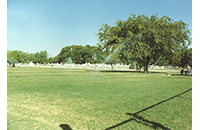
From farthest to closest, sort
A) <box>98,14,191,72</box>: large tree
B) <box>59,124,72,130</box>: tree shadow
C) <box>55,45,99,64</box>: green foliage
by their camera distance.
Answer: <box>55,45,99,64</box>: green foliage, <box>98,14,191,72</box>: large tree, <box>59,124,72,130</box>: tree shadow

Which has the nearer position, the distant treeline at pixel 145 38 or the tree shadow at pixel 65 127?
the tree shadow at pixel 65 127

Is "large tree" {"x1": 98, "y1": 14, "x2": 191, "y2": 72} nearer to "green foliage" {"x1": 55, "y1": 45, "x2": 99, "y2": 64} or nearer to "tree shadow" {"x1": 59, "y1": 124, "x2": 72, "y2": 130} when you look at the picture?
"tree shadow" {"x1": 59, "y1": 124, "x2": 72, "y2": 130}

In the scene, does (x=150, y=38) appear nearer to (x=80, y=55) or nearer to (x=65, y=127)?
(x=65, y=127)

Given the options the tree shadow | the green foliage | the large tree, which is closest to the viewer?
the tree shadow

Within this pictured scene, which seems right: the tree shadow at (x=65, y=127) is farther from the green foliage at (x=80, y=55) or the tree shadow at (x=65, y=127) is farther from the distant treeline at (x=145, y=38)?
the green foliage at (x=80, y=55)

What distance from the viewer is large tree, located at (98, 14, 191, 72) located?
3241cm

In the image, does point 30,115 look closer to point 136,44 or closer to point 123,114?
point 123,114

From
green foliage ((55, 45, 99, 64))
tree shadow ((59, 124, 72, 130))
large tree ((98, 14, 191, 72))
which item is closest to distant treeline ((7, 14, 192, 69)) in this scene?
large tree ((98, 14, 191, 72))

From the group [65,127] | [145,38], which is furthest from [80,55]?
[65,127]

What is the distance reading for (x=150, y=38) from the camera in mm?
33438

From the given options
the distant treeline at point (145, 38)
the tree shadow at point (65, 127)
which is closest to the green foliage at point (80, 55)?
the distant treeline at point (145, 38)

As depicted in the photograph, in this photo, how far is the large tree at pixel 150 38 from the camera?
32.4m

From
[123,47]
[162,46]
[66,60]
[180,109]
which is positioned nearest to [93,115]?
[180,109]

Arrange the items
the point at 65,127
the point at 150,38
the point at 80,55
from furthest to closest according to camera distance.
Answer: the point at 80,55 → the point at 150,38 → the point at 65,127
